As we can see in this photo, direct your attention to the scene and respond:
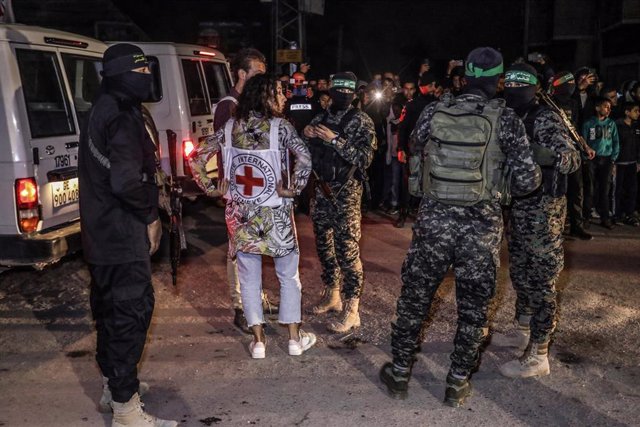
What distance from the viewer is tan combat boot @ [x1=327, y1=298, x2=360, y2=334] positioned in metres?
5.50

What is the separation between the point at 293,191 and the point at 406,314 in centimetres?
113

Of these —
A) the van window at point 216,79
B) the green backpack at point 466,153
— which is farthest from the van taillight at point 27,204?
the van window at point 216,79

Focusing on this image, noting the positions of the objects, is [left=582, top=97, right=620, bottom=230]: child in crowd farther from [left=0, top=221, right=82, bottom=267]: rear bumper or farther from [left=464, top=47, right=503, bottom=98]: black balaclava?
[left=0, top=221, right=82, bottom=267]: rear bumper

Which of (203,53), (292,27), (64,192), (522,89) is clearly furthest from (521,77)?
(292,27)

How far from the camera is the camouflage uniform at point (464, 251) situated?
397 centimetres

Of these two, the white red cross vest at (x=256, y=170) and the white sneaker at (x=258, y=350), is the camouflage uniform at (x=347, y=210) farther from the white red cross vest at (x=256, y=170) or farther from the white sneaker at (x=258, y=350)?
the white sneaker at (x=258, y=350)

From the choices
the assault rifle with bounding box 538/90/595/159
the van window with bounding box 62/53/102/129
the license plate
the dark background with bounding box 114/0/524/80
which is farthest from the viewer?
the dark background with bounding box 114/0/524/80

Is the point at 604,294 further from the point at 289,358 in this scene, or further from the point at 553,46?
the point at 553,46

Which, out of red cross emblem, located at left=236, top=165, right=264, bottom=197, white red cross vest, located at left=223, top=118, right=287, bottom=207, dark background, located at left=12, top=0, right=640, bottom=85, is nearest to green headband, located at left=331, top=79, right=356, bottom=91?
white red cross vest, located at left=223, top=118, right=287, bottom=207

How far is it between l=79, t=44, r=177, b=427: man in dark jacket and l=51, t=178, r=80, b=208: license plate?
2.18 meters

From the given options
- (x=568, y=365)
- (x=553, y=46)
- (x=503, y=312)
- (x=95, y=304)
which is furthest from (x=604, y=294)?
(x=553, y=46)

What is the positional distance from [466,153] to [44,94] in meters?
3.76

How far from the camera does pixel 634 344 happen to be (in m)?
5.27

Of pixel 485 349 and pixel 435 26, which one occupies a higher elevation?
pixel 435 26
